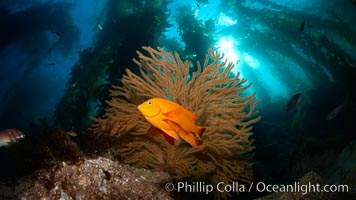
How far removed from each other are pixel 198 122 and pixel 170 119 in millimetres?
1715

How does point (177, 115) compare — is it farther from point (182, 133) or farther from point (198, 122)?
point (198, 122)

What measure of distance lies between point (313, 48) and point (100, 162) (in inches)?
699

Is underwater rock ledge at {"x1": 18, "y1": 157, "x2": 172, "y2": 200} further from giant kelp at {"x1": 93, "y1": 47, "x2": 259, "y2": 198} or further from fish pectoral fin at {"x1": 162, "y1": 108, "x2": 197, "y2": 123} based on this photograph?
fish pectoral fin at {"x1": 162, "y1": 108, "x2": 197, "y2": 123}

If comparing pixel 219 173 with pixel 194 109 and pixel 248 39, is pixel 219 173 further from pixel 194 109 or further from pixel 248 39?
pixel 248 39

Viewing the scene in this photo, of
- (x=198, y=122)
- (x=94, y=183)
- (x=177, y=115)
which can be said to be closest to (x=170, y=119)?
(x=177, y=115)

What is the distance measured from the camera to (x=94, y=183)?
252 cm

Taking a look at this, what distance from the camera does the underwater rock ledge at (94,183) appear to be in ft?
7.61

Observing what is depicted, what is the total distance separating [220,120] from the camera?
11.3 ft

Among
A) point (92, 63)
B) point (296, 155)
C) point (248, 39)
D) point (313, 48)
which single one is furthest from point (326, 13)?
point (92, 63)

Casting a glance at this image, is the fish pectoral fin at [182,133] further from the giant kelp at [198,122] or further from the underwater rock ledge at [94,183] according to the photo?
the giant kelp at [198,122]

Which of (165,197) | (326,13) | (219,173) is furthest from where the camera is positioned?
(326,13)

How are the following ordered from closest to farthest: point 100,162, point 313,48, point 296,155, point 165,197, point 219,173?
point 100,162
point 165,197
point 219,173
point 296,155
point 313,48

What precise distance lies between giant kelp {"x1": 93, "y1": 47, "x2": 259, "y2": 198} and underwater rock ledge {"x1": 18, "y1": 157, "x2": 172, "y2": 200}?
2.14 feet

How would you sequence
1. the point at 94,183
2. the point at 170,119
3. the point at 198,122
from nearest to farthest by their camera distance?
the point at 170,119
the point at 94,183
the point at 198,122
